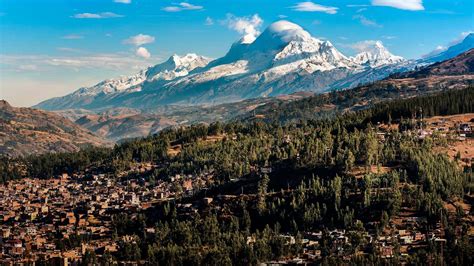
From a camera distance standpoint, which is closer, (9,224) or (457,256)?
(457,256)

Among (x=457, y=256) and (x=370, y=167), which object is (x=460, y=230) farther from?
(x=370, y=167)

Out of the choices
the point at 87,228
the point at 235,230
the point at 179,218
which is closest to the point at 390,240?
the point at 235,230

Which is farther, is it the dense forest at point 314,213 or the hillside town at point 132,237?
the hillside town at point 132,237

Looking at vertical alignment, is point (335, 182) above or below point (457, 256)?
above

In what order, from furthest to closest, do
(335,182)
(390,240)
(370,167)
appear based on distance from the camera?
(370,167), (335,182), (390,240)

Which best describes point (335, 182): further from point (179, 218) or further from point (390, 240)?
point (179, 218)

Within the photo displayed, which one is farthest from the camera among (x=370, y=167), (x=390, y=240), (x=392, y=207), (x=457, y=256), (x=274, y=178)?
(x=274, y=178)

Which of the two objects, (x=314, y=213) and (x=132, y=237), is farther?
(x=132, y=237)

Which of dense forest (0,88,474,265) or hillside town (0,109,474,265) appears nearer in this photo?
dense forest (0,88,474,265)

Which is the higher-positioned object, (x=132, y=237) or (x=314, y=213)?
(x=314, y=213)

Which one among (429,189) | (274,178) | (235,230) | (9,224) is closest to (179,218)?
(235,230)
